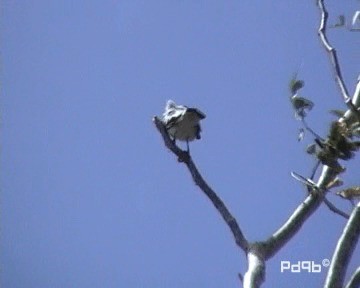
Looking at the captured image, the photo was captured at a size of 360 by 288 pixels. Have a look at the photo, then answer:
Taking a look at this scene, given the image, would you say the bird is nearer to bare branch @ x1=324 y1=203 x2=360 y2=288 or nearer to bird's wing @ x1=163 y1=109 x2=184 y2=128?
bird's wing @ x1=163 y1=109 x2=184 y2=128

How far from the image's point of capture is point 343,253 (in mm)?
539

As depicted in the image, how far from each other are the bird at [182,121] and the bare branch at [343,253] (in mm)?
242

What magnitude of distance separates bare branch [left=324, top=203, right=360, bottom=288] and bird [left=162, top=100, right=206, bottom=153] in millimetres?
242

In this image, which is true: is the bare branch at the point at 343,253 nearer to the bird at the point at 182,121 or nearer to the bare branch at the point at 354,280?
the bare branch at the point at 354,280

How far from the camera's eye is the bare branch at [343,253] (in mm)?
529

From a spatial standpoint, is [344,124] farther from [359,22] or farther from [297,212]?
[359,22]

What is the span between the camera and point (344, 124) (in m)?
0.58

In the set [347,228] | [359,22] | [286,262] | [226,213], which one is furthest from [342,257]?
[286,262]

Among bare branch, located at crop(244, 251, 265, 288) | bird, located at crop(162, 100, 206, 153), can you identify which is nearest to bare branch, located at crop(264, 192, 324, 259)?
bare branch, located at crop(244, 251, 265, 288)

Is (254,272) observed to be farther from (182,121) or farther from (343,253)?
(182,121)

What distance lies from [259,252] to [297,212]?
6 cm

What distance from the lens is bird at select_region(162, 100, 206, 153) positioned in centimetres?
73

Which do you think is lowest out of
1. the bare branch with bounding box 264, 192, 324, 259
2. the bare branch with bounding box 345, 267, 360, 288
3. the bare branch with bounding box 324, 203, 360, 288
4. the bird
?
the bare branch with bounding box 345, 267, 360, 288

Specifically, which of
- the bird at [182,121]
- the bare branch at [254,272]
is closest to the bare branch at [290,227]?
the bare branch at [254,272]
